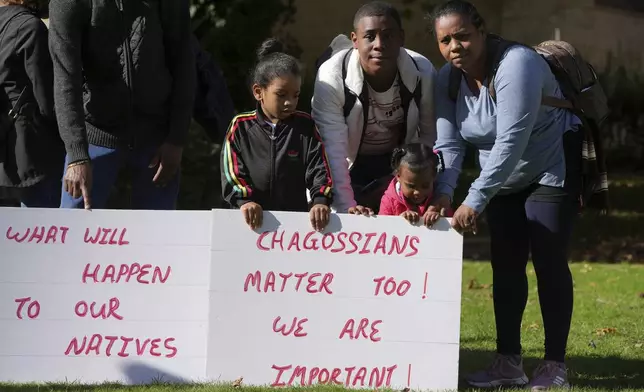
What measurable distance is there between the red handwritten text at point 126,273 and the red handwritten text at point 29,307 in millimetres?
259

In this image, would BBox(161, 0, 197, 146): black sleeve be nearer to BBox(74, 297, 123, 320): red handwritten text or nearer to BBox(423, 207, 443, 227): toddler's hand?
BBox(74, 297, 123, 320): red handwritten text

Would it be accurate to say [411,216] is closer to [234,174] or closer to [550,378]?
[234,174]

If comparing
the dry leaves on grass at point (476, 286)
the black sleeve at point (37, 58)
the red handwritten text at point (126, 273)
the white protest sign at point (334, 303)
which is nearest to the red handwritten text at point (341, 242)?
the white protest sign at point (334, 303)

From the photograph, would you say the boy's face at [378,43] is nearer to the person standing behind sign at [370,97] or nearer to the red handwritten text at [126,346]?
the person standing behind sign at [370,97]

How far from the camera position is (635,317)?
25.3 feet

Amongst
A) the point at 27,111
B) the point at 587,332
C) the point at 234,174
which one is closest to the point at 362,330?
the point at 234,174

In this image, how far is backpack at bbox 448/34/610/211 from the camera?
5000mm

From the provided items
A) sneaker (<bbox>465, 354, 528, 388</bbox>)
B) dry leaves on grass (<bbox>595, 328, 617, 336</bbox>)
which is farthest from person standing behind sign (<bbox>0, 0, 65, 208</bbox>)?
dry leaves on grass (<bbox>595, 328, 617, 336</bbox>)

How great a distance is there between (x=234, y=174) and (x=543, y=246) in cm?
148

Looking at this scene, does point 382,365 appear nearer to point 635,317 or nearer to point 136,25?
point 136,25

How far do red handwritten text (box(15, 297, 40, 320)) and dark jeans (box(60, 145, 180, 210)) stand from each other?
50 centimetres

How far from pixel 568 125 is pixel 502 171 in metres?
0.52

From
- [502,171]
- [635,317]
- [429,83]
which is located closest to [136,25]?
[429,83]

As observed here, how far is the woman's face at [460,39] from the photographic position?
474cm
